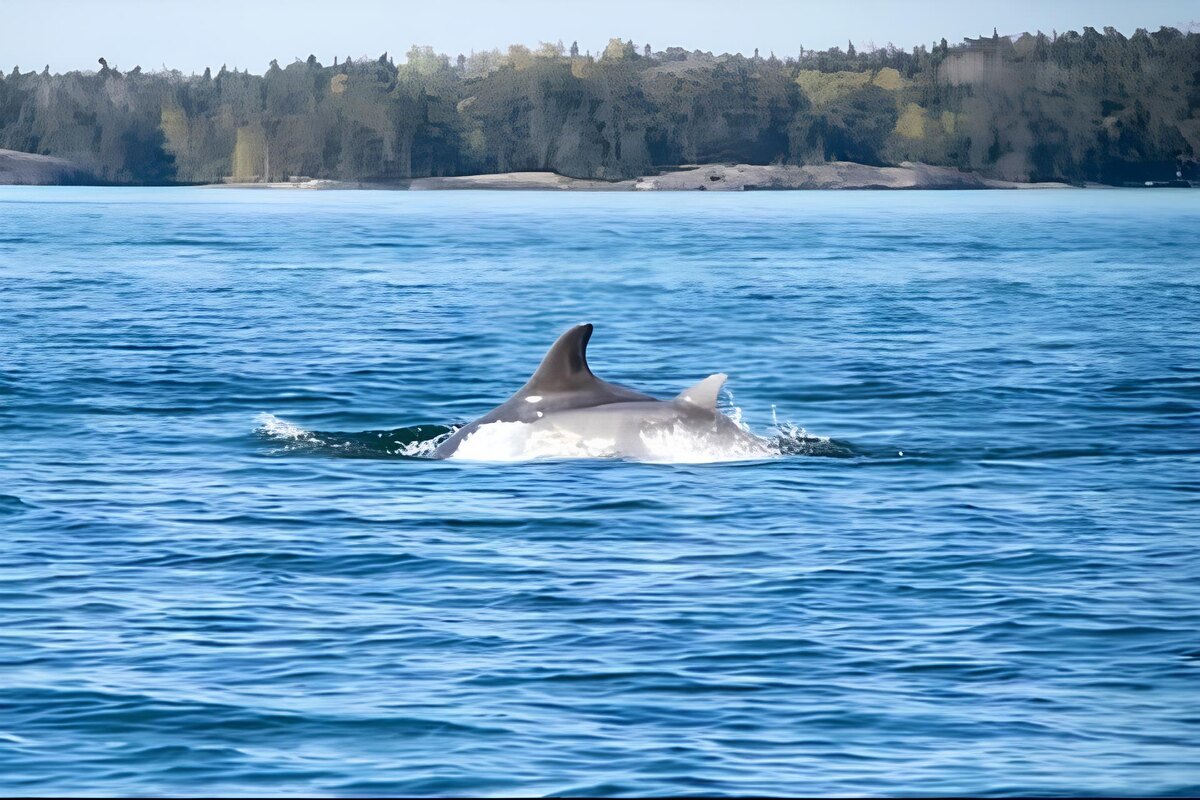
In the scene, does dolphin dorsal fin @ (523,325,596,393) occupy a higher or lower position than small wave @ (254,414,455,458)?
higher

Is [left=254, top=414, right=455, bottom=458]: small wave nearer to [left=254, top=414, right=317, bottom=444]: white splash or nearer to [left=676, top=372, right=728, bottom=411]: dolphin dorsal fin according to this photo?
[left=254, top=414, right=317, bottom=444]: white splash

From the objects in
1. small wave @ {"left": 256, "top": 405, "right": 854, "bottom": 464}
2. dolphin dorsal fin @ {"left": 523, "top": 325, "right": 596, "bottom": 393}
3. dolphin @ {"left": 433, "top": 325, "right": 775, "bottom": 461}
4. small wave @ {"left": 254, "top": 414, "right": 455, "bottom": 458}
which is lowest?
small wave @ {"left": 254, "top": 414, "right": 455, "bottom": 458}

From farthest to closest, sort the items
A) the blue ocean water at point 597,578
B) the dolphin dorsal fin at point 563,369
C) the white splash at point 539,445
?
1. the white splash at point 539,445
2. the dolphin dorsal fin at point 563,369
3. the blue ocean water at point 597,578

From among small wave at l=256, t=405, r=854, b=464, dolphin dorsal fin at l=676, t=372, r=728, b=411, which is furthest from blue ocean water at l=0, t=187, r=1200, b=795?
dolphin dorsal fin at l=676, t=372, r=728, b=411

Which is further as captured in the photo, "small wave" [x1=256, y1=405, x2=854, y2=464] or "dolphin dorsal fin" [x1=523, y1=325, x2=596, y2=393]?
"small wave" [x1=256, y1=405, x2=854, y2=464]

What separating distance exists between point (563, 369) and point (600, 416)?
0.81 m

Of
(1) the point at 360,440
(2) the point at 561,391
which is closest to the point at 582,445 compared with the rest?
(2) the point at 561,391

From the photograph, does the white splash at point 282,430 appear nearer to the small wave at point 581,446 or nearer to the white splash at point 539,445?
the small wave at point 581,446

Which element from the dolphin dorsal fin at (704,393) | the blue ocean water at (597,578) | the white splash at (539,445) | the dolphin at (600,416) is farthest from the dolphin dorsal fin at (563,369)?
the dolphin dorsal fin at (704,393)

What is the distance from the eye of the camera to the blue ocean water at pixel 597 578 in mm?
10906

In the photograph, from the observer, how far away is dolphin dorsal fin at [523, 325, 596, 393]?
68.2 ft

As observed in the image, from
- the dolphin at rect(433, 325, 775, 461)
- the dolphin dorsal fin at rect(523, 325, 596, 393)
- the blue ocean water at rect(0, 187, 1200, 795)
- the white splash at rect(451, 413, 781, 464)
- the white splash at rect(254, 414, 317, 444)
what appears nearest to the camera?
the blue ocean water at rect(0, 187, 1200, 795)

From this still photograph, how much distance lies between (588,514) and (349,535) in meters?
2.37

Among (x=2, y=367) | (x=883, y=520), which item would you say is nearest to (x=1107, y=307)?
(x=2, y=367)
